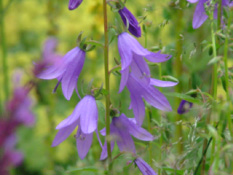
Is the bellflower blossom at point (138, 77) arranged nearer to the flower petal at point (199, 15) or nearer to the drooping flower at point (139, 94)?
the drooping flower at point (139, 94)

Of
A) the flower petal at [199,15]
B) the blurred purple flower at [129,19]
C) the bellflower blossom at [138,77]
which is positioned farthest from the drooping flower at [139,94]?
the flower petal at [199,15]

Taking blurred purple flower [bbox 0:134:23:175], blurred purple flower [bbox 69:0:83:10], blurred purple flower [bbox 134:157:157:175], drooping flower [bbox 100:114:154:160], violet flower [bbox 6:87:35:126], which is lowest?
blurred purple flower [bbox 134:157:157:175]

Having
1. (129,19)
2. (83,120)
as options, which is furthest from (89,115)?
(129,19)

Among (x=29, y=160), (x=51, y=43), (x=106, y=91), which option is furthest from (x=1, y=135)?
(x=29, y=160)

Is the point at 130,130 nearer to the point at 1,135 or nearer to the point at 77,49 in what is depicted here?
the point at 77,49

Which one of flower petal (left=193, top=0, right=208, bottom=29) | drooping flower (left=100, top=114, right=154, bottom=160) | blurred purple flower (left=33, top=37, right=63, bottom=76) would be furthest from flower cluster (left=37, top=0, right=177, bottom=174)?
blurred purple flower (left=33, top=37, right=63, bottom=76)

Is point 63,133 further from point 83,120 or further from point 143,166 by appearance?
point 143,166

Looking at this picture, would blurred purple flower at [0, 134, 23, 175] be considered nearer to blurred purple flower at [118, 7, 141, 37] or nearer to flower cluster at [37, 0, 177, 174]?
flower cluster at [37, 0, 177, 174]
